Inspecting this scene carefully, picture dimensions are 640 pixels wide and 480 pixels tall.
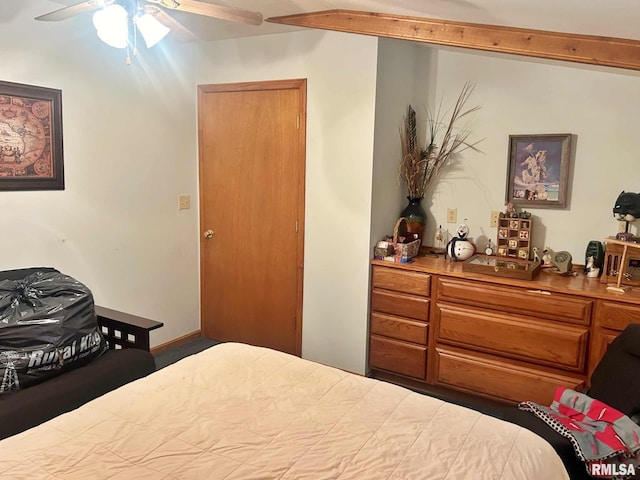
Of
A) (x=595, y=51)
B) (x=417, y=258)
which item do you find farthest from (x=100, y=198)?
(x=595, y=51)

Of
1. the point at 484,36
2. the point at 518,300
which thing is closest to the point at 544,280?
the point at 518,300

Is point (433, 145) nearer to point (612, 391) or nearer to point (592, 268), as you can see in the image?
point (592, 268)

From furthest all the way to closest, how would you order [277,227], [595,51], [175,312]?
[175,312]
[277,227]
[595,51]

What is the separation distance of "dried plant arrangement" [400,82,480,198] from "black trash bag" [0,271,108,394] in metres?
2.20

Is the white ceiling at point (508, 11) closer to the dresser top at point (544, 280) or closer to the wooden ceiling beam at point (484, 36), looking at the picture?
the wooden ceiling beam at point (484, 36)

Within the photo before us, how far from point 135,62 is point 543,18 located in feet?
A: 8.45

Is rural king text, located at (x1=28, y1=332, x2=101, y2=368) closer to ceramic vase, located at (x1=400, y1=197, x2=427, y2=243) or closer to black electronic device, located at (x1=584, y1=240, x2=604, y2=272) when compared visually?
ceramic vase, located at (x1=400, y1=197, x2=427, y2=243)

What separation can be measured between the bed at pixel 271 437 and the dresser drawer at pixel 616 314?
1.34 meters

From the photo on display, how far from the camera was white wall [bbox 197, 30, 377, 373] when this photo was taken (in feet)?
10.6

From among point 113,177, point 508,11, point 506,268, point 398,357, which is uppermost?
point 508,11

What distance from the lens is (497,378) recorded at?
2984mm

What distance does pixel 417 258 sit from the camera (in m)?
3.44

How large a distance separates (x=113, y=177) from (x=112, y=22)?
1.64 m

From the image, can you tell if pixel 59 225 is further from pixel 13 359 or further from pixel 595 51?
pixel 595 51
